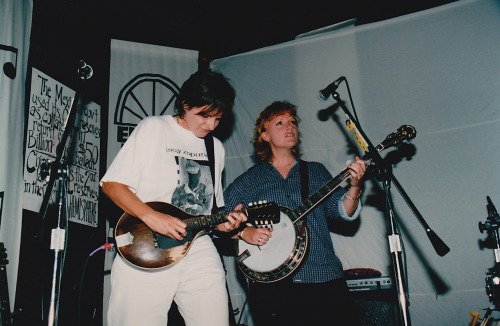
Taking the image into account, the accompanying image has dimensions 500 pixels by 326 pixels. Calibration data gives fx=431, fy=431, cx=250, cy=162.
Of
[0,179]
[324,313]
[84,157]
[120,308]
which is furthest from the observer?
[84,157]

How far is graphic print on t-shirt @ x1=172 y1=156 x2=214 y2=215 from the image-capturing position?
2850 millimetres

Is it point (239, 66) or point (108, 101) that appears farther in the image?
point (239, 66)

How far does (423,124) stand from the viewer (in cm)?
459

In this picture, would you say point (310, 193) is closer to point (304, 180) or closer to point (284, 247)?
point (304, 180)

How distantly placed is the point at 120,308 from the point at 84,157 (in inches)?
95.5

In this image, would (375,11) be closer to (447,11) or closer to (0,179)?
(447,11)

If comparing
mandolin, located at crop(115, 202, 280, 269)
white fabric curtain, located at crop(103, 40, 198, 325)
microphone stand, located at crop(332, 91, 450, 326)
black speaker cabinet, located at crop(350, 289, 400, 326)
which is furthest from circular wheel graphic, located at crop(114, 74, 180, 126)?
black speaker cabinet, located at crop(350, 289, 400, 326)

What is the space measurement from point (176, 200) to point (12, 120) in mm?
1871

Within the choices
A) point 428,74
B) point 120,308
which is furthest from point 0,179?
point 428,74

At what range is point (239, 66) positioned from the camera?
5684mm

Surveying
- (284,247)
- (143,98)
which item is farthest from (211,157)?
(143,98)

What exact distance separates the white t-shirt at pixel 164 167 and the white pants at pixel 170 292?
0.38 m

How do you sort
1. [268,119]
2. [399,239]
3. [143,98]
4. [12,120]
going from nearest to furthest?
[399,239] → [12,120] → [268,119] → [143,98]

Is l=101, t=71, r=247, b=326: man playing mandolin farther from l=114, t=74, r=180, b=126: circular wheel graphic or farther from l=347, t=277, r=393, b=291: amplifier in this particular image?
l=114, t=74, r=180, b=126: circular wheel graphic
